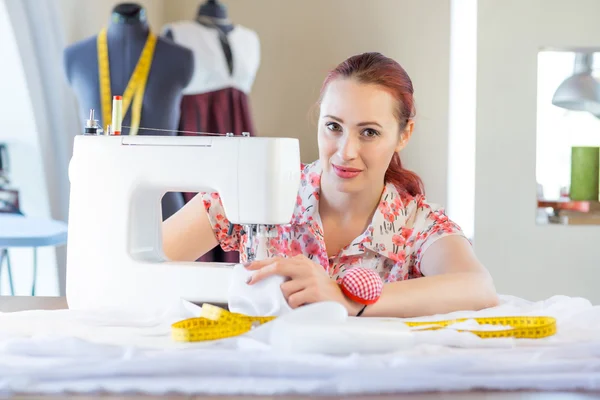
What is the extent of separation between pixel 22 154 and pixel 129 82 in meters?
0.69

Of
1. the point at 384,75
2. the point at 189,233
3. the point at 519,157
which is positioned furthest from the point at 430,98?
the point at 189,233

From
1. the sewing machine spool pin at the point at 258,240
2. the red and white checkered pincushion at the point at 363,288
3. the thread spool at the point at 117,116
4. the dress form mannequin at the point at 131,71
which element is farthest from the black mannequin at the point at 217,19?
the red and white checkered pincushion at the point at 363,288

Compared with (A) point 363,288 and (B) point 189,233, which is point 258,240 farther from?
(B) point 189,233

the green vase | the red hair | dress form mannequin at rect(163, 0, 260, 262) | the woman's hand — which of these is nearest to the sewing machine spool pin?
the woman's hand

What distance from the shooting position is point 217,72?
3.47 m

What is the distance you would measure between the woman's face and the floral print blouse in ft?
0.31

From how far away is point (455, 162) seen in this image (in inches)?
159

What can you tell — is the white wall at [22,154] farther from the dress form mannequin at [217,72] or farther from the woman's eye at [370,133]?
the woman's eye at [370,133]

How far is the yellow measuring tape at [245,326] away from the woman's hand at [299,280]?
98mm

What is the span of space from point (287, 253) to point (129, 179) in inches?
24.3

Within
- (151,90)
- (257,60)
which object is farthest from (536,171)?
(151,90)

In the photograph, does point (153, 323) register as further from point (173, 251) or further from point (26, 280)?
point (26, 280)

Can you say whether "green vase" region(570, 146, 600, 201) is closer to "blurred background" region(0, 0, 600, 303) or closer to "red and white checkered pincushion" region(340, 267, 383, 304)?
"blurred background" region(0, 0, 600, 303)

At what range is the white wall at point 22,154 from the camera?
337 centimetres
